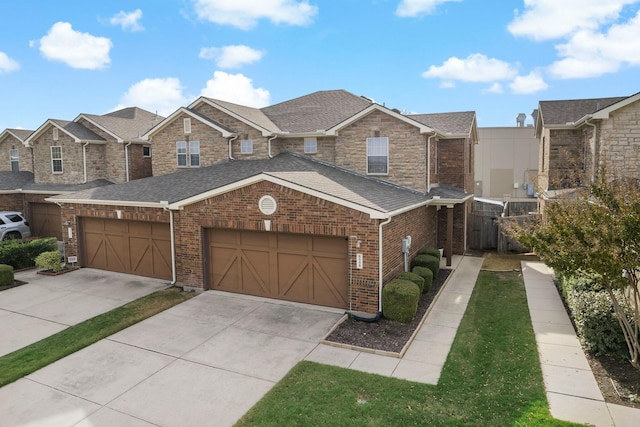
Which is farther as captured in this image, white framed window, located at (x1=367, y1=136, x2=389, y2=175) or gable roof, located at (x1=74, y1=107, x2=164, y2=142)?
gable roof, located at (x1=74, y1=107, x2=164, y2=142)

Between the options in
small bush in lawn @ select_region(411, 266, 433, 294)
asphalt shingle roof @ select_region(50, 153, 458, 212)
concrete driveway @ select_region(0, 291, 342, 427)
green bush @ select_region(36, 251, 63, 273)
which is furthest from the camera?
green bush @ select_region(36, 251, 63, 273)

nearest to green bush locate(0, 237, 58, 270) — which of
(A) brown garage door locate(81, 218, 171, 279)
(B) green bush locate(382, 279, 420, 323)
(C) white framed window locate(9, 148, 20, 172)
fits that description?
(A) brown garage door locate(81, 218, 171, 279)

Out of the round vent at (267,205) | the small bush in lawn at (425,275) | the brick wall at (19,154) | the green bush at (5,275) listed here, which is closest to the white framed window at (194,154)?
the green bush at (5,275)

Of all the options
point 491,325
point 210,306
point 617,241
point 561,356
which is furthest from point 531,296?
point 210,306

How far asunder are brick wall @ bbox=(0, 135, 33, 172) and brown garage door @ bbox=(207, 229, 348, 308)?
68.6 ft

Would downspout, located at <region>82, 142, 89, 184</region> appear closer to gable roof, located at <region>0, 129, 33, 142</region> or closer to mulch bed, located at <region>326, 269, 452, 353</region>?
gable roof, located at <region>0, 129, 33, 142</region>

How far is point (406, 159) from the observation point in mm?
17500

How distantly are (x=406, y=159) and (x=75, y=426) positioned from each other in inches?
549

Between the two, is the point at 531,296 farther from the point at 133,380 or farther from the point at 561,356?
the point at 133,380

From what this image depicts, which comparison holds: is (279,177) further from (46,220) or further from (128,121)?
(46,220)

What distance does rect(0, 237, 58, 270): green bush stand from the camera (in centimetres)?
1759

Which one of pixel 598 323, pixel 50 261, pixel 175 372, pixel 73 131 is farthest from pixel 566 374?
pixel 73 131

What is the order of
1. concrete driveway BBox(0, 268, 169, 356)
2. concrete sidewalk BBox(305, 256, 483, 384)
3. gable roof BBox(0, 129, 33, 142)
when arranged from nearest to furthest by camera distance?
concrete sidewalk BBox(305, 256, 483, 384) → concrete driveway BBox(0, 268, 169, 356) → gable roof BBox(0, 129, 33, 142)

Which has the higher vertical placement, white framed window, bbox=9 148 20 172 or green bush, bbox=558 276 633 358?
white framed window, bbox=9 148 20 172
